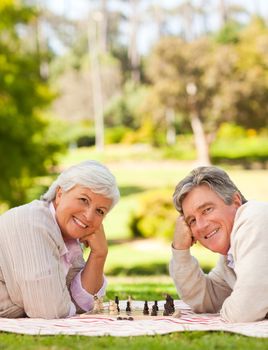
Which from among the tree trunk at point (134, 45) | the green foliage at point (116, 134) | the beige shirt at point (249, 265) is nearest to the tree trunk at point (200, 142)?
the green foliage at point (116, 134)

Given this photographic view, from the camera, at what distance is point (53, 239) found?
5090mm

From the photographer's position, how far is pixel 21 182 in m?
23.0

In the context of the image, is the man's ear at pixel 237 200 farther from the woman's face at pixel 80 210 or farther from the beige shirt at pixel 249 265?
the woman's face at pixel 80 210

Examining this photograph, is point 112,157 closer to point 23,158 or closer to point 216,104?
point 216,104

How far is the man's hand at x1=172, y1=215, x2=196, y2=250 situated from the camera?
5.25 m

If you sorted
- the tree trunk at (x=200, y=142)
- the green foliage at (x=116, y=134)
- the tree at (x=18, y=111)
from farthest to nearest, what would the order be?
the green foliage at (x=116, y=134) < the tree trunk at (x=200, y=142) < the tree at (x=18, y=111)

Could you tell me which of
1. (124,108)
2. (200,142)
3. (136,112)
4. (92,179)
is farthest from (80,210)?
(124,108)

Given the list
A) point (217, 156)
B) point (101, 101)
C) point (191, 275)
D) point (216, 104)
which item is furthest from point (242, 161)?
point (191, 275)

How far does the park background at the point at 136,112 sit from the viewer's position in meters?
20.8

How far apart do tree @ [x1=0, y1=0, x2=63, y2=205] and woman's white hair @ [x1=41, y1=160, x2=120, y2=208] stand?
49.2 ft

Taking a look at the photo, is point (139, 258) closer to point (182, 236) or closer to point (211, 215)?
point (182, 236)

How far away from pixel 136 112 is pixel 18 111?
106ft

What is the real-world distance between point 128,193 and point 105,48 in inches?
1175

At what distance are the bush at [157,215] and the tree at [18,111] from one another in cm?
366
